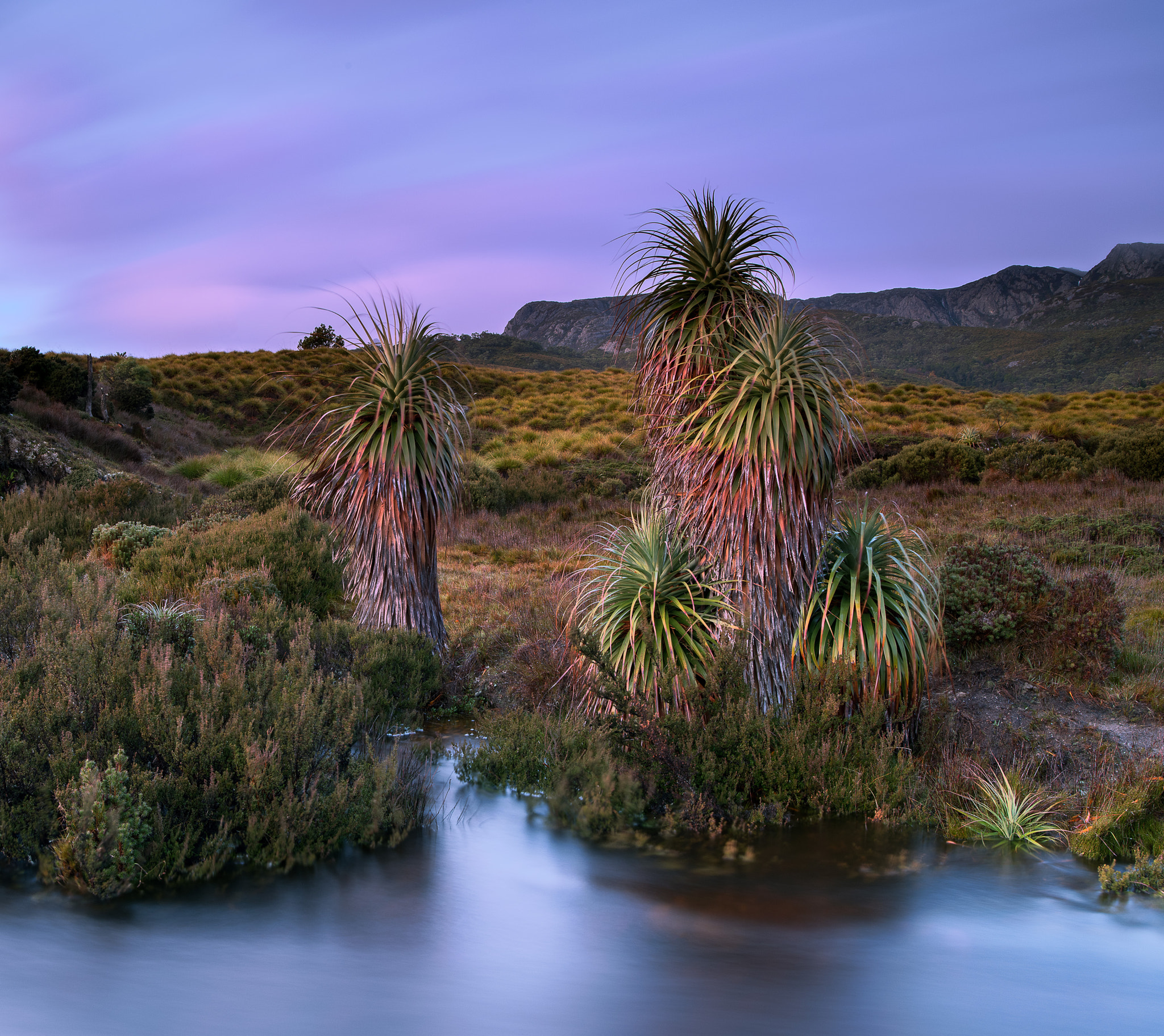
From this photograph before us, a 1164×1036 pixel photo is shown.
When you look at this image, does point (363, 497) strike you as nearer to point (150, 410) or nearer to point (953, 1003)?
point (953, 1003)

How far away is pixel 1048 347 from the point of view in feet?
258

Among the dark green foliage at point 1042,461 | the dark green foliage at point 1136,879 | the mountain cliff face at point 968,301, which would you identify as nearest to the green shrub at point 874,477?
the dark green foliage at point 1042,461

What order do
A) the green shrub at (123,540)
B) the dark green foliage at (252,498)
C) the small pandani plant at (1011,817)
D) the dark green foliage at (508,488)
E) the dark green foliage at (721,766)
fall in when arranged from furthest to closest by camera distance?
the dark green foliage at (508,488) < the dark green foliage at (252,498) < the green shrub at (123,540) < the dark green foliage at (721,766) < the small pandani plant at (1011,817)

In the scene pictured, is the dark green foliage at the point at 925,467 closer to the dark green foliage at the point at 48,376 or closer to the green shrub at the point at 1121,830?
the green shrub at the point at 1121,830

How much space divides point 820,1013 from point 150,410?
35.5 meters

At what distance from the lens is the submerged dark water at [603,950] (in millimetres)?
4016

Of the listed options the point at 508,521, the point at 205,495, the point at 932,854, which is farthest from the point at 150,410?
the point at 932,854

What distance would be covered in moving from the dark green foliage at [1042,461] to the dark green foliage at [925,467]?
571mm

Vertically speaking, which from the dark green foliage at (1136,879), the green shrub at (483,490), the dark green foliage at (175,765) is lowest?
the dark green foliage at (1136,879)

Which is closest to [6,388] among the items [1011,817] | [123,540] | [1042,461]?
[123,540]

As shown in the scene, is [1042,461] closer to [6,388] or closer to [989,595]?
[989,595]

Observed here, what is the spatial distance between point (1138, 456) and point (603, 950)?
79.0 feet

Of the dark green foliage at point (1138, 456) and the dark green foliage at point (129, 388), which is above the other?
the dark green foliage at point (129, 388)

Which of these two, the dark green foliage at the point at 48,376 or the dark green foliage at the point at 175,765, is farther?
the dark green foliage at the point at 48,376
